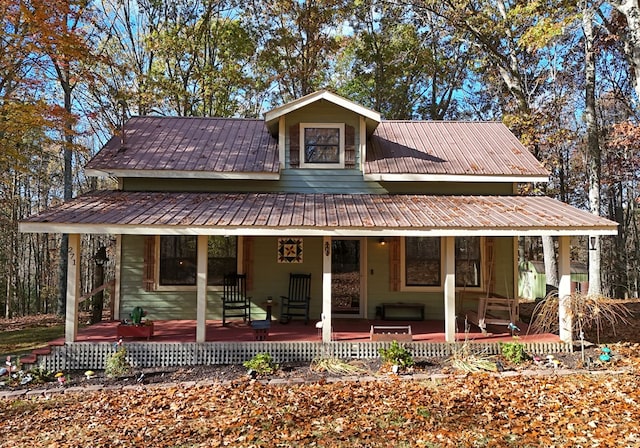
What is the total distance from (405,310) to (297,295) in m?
2.59

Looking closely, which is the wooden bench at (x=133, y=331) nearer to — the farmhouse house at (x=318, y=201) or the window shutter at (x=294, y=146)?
the farmhouse house at (x=318, y=201)

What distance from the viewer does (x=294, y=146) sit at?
9273mm

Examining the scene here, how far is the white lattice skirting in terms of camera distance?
6.82 m

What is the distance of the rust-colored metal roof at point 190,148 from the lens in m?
8.86

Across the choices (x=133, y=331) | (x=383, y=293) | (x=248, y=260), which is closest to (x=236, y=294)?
(x=248, y=260)

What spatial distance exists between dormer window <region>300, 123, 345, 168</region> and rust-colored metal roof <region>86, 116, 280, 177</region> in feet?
2.75

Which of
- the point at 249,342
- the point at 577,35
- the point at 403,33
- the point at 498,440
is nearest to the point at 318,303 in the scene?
the point at 249,342

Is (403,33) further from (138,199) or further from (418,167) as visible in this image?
(138,199)

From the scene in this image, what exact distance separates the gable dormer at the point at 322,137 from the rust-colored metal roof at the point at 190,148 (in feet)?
1.94

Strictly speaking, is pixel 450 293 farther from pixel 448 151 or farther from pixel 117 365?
pixel 117 365

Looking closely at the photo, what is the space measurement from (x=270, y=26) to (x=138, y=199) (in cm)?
1516

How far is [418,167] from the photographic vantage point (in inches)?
364

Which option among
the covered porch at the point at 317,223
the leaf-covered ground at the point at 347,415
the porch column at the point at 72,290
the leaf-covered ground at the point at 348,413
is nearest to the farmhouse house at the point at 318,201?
the covered porch at the point at 317,223

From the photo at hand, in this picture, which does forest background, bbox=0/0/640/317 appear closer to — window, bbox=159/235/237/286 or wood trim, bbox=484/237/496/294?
wood trim, bbox=484/237/496/294
